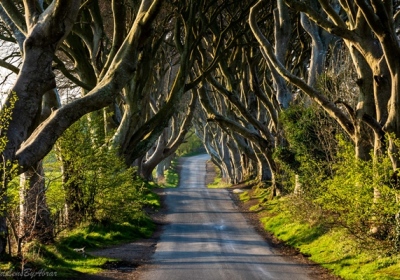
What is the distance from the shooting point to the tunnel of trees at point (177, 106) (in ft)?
26.8

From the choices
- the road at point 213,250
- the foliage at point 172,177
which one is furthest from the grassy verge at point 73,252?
the foliage at point 172,177

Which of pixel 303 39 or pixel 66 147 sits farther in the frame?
pixel 303 39

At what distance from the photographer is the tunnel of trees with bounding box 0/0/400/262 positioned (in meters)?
8.18

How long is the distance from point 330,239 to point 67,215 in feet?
26.0

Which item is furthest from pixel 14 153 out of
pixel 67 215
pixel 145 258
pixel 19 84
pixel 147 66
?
pixel 147 66

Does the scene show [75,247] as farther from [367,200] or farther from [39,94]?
[367,200]

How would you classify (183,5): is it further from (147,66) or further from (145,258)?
(145,258)

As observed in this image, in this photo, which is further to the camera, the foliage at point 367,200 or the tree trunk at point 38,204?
the tree trunk at point 38,204

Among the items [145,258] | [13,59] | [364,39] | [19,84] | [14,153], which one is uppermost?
[13,59]

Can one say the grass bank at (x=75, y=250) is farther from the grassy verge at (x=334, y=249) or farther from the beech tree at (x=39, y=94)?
the grassy verge at (x=334, y=249)

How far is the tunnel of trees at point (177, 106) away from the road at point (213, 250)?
1.97m

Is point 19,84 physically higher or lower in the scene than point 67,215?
higher

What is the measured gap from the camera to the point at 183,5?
64.7 ft

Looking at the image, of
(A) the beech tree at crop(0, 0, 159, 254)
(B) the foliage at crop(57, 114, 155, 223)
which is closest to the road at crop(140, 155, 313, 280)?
(B) the foliage at crop(57, 114, 155, 223)
